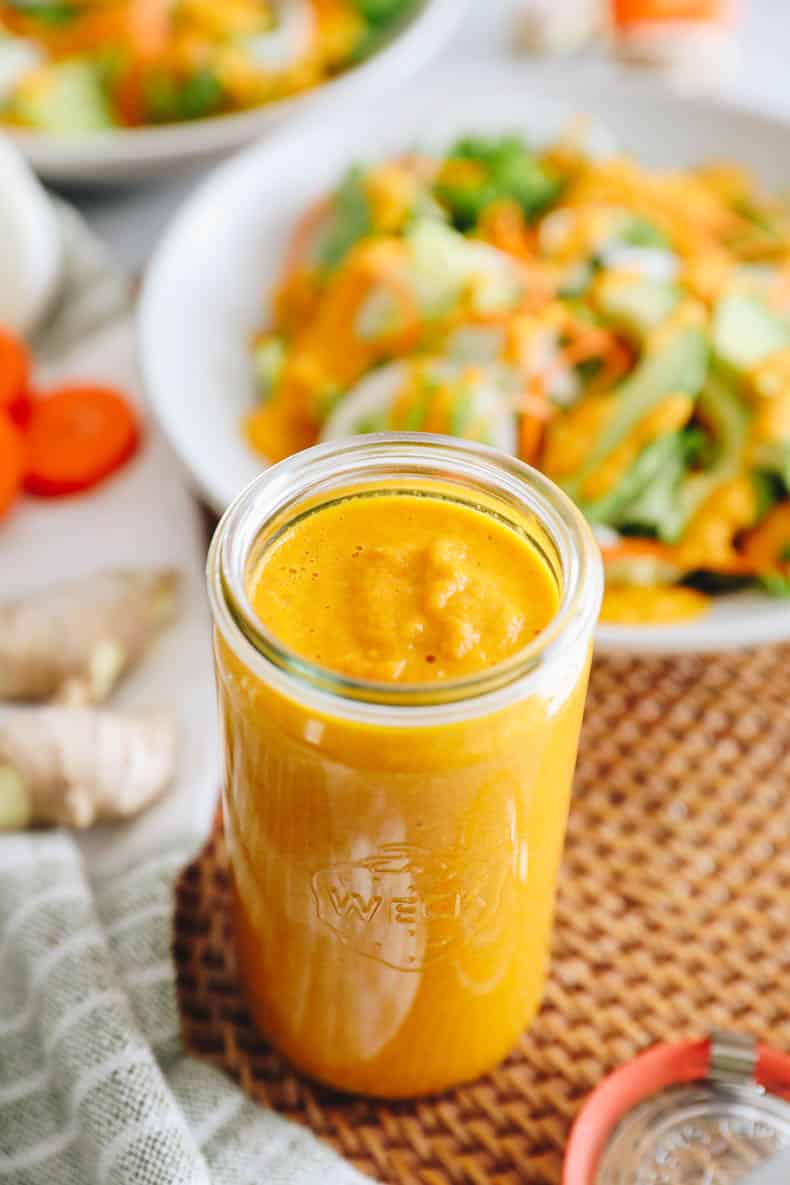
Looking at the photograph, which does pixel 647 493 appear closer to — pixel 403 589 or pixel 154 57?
pixel 403 589

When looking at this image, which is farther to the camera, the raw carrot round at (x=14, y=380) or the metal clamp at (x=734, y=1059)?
the raw carrot round at (x=14, y=380)

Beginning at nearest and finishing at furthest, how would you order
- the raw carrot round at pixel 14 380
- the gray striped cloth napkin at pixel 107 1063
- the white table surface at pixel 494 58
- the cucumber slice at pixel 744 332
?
1. the gray striped cloth napkin at pixel 107 1063
2. the cucumber slice at pixel 744 332
3. the raw carrot round at pixel 14 380
4. the white table surface at pixel 494 58

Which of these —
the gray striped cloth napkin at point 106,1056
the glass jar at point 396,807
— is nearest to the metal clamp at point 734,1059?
the glass jar at point 396,807

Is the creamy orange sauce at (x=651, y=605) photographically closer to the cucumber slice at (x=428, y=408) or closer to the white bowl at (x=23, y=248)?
the cucumber slice at (x=428, y=408)

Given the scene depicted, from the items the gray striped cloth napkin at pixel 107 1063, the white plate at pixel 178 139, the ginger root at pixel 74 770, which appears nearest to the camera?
the gray striped cloth napkin at pixel 107 1063

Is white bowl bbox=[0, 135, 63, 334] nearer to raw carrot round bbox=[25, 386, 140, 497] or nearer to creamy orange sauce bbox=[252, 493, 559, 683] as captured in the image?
raw carrot round bbox=[25, 386, 140, 497]

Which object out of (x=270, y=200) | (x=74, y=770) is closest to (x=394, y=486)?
(x=74, y=770)

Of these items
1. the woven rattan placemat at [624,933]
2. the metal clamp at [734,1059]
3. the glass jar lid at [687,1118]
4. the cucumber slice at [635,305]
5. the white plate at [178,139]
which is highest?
the cucumber slice at [635,305]
